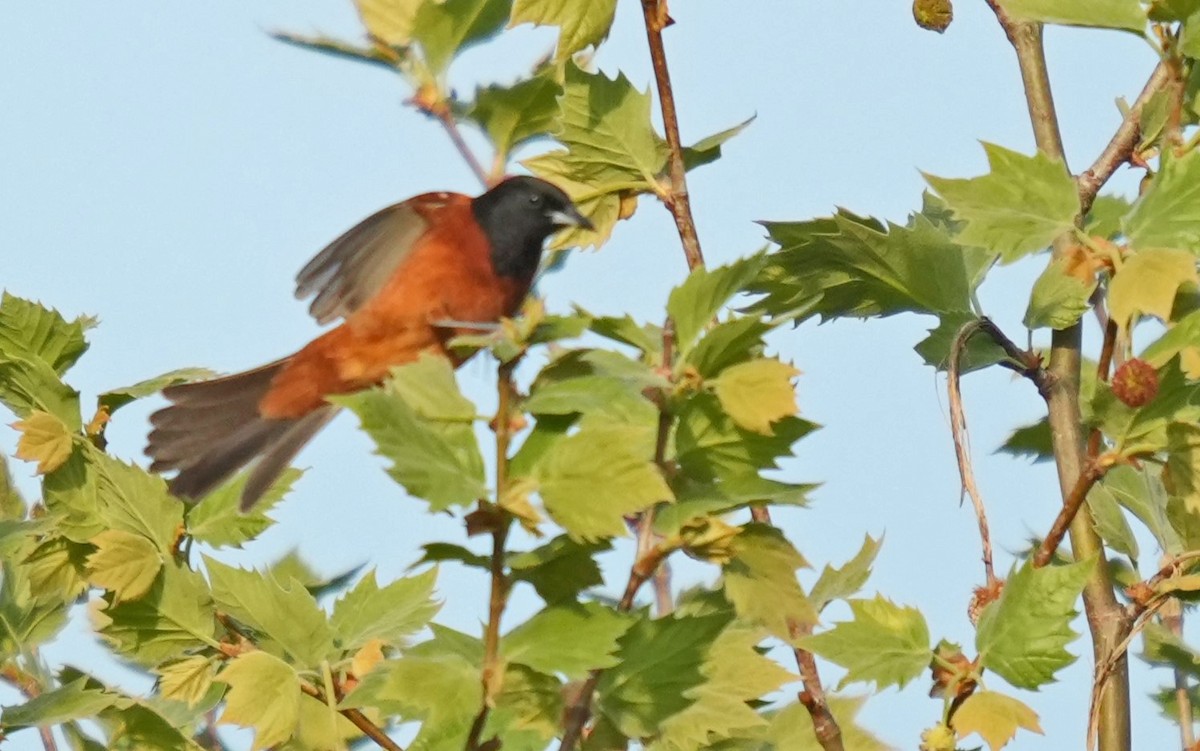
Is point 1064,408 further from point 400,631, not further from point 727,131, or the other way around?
point 400,631

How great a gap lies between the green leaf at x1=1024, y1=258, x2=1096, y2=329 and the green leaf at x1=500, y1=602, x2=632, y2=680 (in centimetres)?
89

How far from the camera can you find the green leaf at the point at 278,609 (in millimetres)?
1833

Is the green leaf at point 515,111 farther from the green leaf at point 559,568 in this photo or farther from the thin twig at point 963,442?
the green leaf at point 559,568

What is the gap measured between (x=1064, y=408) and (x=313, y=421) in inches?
78.1

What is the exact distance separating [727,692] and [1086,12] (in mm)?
1000

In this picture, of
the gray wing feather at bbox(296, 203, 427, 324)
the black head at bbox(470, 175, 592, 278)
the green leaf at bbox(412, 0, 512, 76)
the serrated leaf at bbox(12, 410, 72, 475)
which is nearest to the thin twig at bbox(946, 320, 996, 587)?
the green leaf at bbox(412, 0, 512, 76)

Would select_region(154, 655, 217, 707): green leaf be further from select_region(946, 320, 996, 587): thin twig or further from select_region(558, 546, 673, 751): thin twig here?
select_region(946, 320, 996, 587): thin twig

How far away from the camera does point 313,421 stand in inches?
141

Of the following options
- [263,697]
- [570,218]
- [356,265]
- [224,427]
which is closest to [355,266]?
[356,265]

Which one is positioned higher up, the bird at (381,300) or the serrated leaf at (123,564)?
the bird at (381,300)

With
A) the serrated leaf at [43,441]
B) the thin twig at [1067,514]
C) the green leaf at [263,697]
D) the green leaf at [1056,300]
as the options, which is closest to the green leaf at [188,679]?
the green leaf at [263,697]

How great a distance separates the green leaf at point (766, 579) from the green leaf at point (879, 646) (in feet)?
0.54

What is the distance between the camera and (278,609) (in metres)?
1.85

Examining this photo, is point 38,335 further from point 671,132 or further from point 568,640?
point 568,640
